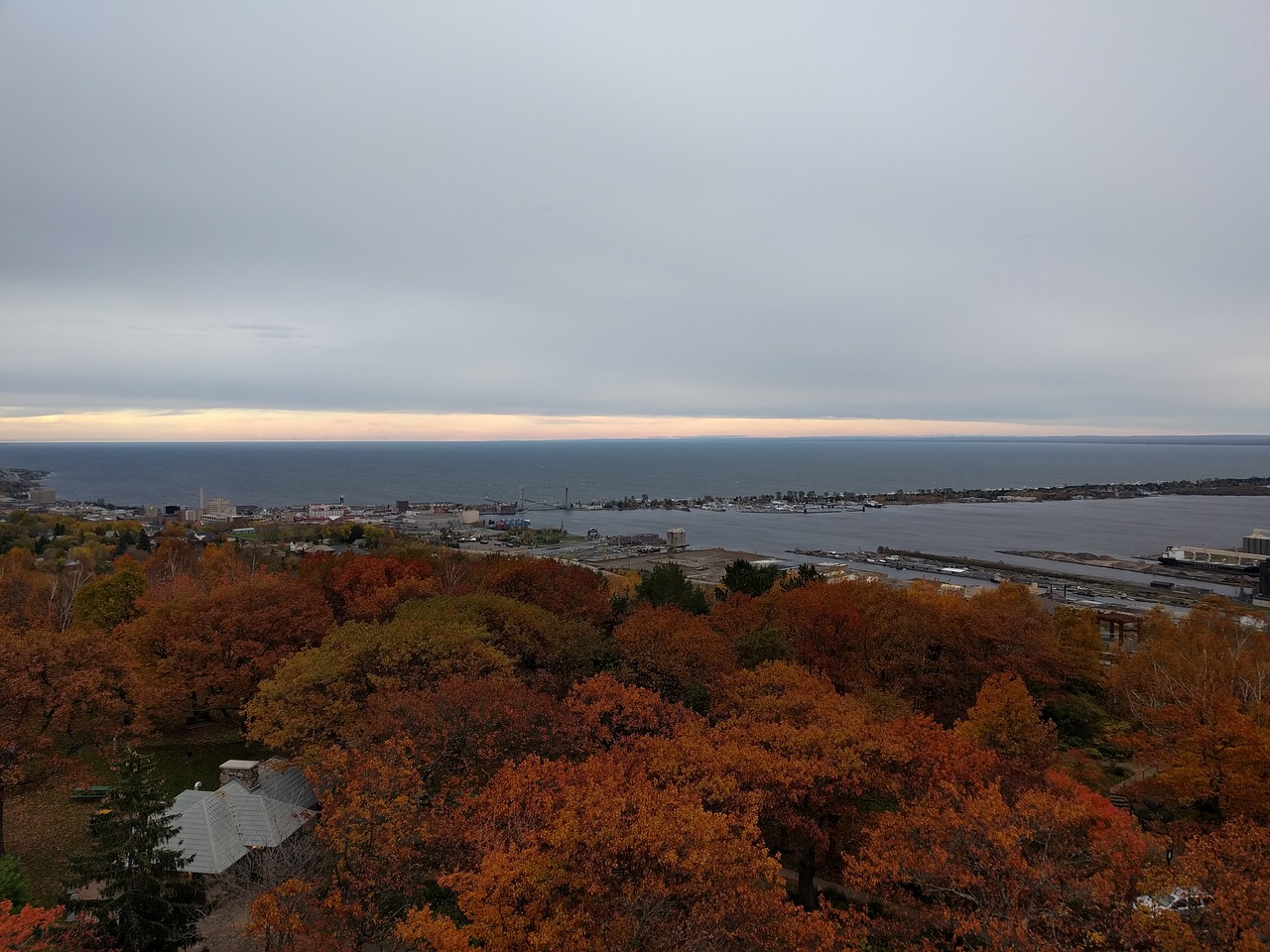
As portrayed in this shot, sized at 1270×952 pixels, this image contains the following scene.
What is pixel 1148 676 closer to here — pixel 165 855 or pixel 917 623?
pixel 917 623

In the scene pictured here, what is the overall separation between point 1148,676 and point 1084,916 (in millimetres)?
17255

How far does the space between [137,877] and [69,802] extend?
777 cm

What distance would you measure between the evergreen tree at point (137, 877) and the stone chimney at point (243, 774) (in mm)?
4078

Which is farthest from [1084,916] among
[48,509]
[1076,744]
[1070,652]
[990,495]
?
[990,495]

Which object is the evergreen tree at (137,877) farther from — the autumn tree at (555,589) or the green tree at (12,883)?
the autumn tree at (555,589)

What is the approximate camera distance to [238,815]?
14.0 m

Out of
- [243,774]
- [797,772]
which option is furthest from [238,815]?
[797,772]

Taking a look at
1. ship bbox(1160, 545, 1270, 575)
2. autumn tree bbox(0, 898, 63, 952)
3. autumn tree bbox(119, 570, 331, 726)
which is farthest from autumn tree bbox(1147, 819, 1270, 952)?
ship bbox(1160, 545, 1270, 575)

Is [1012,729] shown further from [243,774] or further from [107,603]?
[107,603]

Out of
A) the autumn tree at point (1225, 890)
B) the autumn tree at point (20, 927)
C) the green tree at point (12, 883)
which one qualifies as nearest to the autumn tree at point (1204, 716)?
the autumn tree at point (1225, 890)

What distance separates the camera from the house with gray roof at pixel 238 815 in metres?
13.1

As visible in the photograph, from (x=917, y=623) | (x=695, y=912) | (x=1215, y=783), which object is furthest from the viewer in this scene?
(x=917, y=623)

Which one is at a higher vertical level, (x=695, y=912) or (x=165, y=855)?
(x=695, y=912)

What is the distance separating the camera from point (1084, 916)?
364 inches
